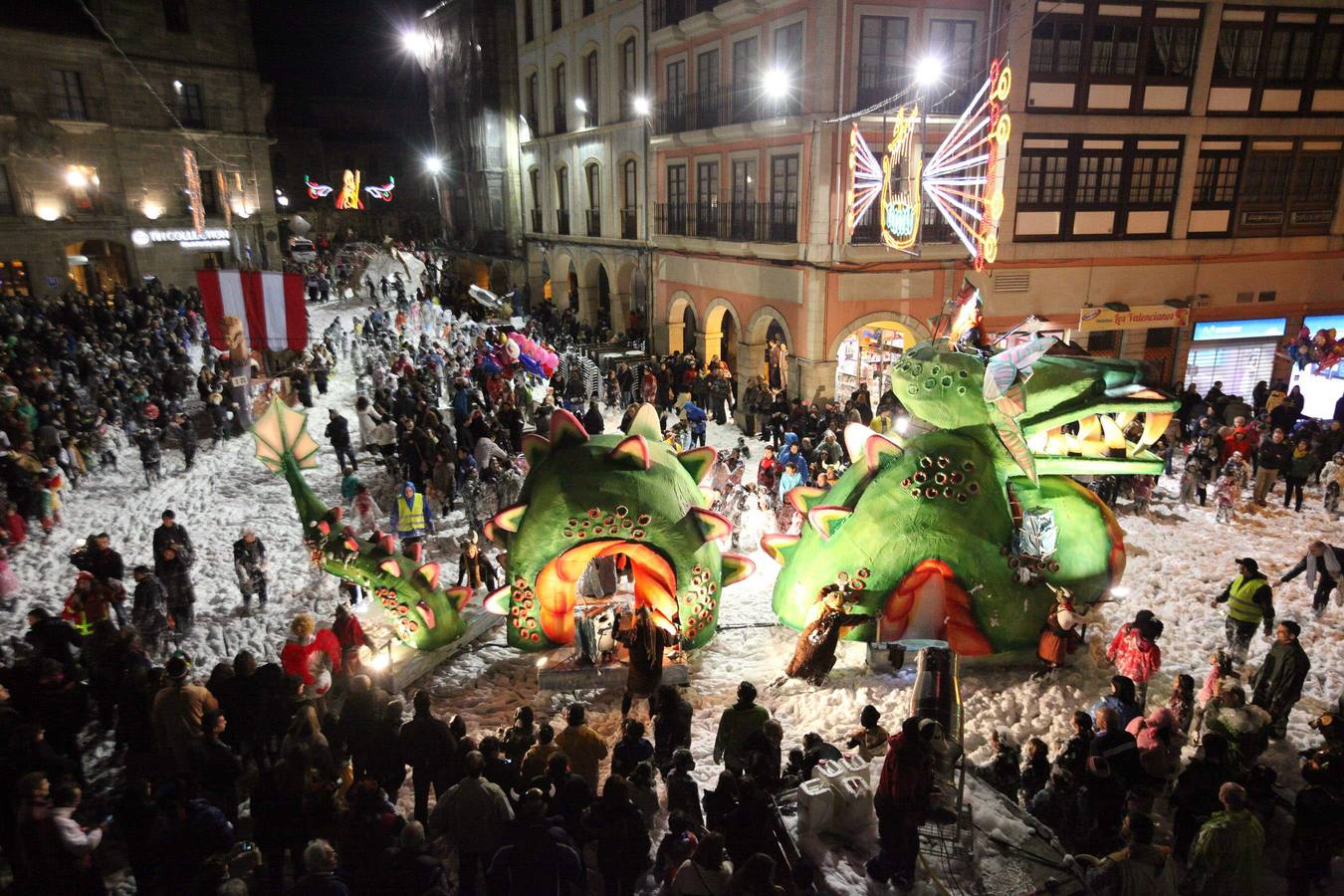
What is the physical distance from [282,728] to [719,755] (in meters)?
3.74

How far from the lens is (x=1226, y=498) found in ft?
42.8

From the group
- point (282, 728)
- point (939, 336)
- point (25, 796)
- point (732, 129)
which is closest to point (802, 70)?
point (732, 129)

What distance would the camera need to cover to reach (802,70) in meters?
17.5

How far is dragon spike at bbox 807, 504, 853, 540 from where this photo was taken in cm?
925

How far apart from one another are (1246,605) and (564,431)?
24.4ft

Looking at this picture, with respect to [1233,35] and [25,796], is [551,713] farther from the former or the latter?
[1233,35]

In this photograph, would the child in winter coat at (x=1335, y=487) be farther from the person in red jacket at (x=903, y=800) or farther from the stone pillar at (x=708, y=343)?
the stone pillar at (x=708, y=343)

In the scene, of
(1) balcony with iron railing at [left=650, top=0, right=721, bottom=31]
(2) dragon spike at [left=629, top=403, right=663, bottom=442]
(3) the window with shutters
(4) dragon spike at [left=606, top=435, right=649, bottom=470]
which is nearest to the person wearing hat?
(4) dragon spike at [left=606, top=435, right=649, bottom=470]

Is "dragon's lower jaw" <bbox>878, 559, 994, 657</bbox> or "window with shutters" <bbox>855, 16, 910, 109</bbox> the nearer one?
"dragon's lower jaw" <bbox>878, 559, 994, 657</bbox>

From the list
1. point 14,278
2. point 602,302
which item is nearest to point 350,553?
point 602,302

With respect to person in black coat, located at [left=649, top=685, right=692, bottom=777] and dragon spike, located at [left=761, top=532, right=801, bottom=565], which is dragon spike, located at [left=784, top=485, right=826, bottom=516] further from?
person in black coat, located at [left=649, top=685, right=692, bottom=777]

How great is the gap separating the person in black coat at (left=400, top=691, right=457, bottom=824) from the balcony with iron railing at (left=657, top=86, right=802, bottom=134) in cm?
1516

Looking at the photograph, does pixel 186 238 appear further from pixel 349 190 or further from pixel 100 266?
pixel 349 190

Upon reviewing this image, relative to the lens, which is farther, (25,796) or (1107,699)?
(1107,699)
